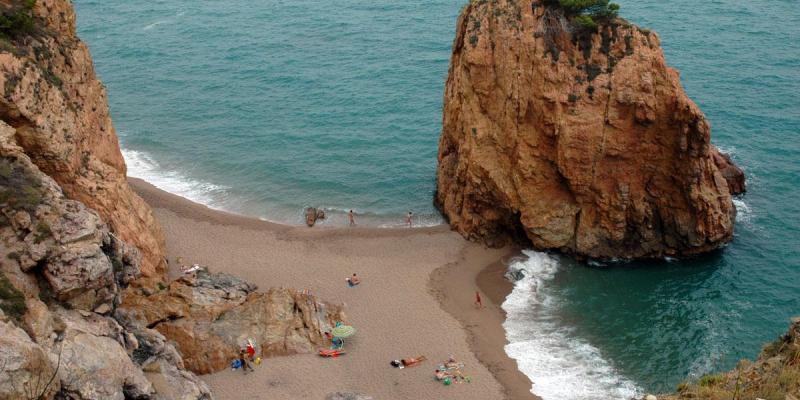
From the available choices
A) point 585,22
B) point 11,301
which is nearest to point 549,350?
point 585,22

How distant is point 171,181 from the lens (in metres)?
59.2

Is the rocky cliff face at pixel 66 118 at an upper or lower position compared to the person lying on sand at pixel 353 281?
upper

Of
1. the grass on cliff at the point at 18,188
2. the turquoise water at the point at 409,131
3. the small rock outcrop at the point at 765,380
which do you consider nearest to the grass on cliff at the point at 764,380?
the small rock outcrop at the point at 765,380

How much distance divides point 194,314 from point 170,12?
74848 mm

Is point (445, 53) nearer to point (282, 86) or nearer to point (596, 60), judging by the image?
point (282, 86)

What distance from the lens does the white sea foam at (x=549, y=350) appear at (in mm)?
36469

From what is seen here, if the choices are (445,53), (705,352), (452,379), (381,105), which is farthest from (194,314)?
(445,53)

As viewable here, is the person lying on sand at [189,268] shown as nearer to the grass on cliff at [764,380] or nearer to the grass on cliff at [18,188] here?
the grass on cliff at [18,188]

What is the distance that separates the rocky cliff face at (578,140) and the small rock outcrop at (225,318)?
14.4 m

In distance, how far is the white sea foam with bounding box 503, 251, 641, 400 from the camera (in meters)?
36.5

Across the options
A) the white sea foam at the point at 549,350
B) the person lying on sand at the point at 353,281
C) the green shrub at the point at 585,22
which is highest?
the green shrub at the point at 585,22

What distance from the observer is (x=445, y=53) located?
262ft

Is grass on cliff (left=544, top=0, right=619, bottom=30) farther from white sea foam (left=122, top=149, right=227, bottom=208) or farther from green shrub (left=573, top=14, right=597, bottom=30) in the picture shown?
white sea foam (left=122, top=149, right=227, bottom=208)

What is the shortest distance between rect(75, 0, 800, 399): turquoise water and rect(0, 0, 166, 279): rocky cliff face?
14696 mm
